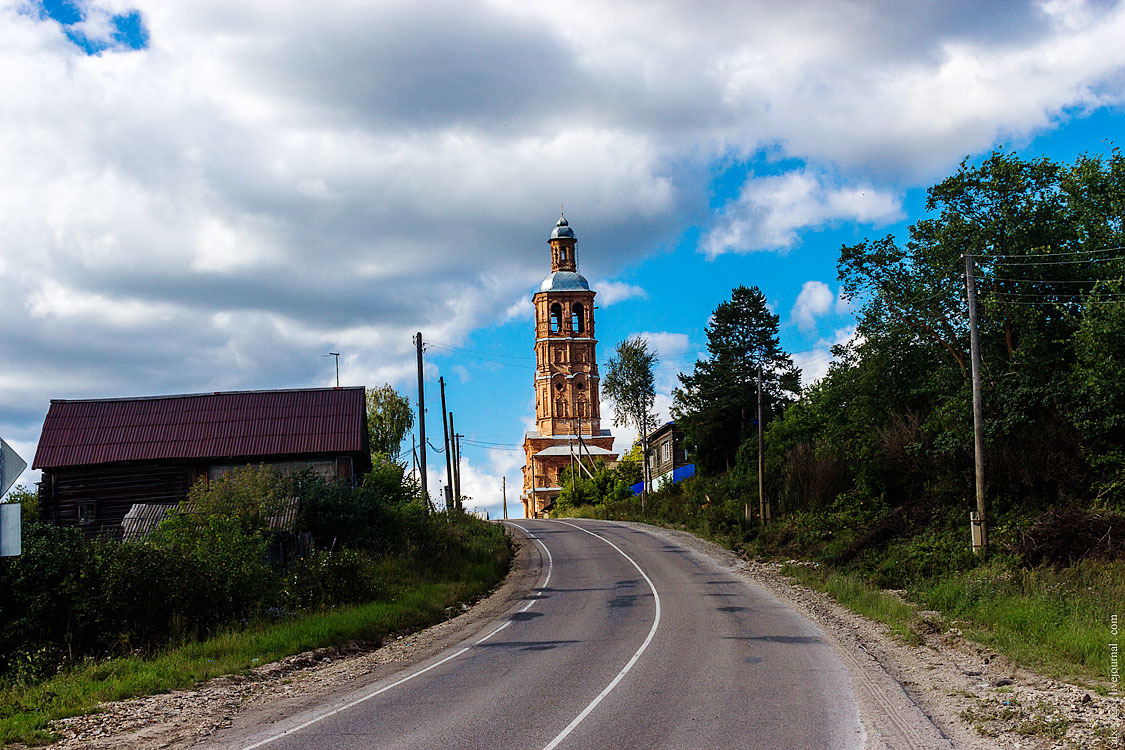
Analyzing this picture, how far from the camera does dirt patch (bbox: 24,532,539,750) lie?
1143 cm

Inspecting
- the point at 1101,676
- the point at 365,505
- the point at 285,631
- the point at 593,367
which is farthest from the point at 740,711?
the point at 593,367

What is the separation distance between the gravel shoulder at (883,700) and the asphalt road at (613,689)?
501 mm

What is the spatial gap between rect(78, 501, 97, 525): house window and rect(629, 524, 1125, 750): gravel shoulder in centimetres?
2925

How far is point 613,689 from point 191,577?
10668mm

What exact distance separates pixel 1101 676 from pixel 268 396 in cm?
3309

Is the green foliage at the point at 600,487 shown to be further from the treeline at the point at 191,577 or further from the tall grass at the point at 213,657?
the tall grass at the point at 213,657

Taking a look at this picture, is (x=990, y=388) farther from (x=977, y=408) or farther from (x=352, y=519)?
(x=352, y=519)

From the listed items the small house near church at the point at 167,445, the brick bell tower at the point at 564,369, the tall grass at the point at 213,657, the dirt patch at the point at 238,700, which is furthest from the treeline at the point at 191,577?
the brick bell tower at the point at 564,369

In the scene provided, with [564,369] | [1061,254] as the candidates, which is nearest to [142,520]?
[1061,254]

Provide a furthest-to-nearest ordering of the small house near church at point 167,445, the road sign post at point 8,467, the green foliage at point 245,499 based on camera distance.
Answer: the small house near church at point 167,445 → the green foliage at point 245,499 → the road sign post at point 8,467

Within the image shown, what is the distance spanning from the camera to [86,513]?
3684 cm

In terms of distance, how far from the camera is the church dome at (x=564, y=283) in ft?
376

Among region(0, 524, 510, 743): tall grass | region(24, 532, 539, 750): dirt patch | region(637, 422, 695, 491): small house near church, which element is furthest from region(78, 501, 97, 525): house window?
region(637, 422, 695, 491): small house near church

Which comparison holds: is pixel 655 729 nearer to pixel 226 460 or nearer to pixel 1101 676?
pixel 1101 676
